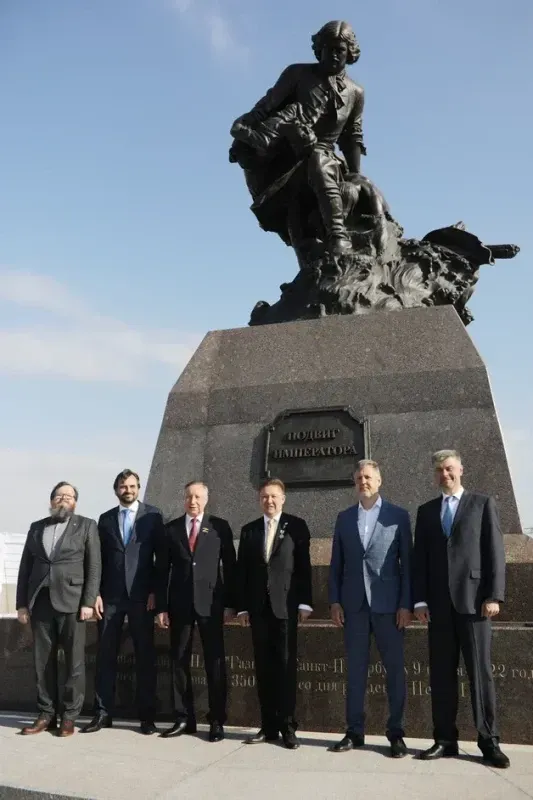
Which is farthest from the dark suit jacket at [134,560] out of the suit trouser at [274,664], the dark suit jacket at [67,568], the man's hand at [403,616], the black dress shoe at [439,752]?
the black dress shoe at [439,752]

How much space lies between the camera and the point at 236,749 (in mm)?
5113

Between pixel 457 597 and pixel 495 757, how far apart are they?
889 mm

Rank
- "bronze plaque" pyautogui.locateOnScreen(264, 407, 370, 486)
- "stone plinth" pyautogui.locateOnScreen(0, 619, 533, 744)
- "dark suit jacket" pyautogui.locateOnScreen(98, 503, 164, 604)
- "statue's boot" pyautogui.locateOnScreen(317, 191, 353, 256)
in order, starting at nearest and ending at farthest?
1. "stone plinth" pyautogui.locateOnScreen(0, 619, 533, 744)
2. "dark suit jacket" pyautogui.locateOnScreen(98, 503, 164, 604)
3. "bronze plaque" pyautogui.locateOnScreen(264, 407, 370, 486)
4. "statue's boot" pyautogui.locateOnScreen(317, 191, 353, 256)

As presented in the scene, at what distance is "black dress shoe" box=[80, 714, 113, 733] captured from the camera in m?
5.67

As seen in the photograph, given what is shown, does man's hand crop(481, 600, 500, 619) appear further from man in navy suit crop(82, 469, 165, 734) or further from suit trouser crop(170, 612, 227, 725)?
man in navy suit crop(82, 469, 165, 734)

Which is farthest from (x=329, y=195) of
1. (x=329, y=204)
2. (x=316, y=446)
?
(x=316, y=446)

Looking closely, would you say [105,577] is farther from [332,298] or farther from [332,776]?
[332,298]

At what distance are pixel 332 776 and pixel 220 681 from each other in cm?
130

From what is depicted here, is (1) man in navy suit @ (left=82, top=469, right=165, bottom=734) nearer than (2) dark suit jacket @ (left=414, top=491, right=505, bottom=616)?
No

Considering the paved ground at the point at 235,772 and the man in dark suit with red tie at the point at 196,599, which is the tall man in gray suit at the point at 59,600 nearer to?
the paved ground at the point at 235,772

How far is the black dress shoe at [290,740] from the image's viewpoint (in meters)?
5.11

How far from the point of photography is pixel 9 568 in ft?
48.7

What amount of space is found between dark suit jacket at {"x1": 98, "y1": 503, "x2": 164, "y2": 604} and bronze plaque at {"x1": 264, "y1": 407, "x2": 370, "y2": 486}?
1377 mm

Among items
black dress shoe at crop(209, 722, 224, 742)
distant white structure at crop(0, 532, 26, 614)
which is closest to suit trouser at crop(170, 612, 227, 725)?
black dress shoe at crop(209, 722, 224, 742)
